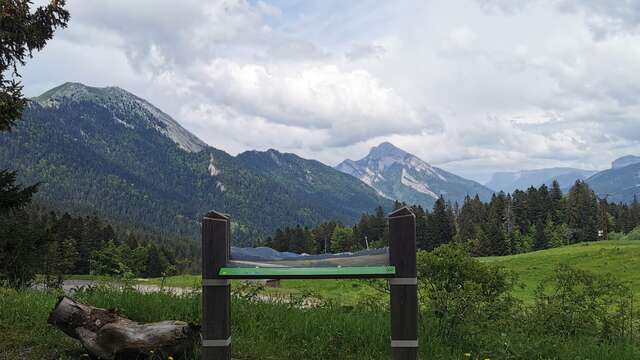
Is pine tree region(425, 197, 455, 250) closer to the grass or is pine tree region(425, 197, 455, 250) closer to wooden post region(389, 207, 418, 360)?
the grass

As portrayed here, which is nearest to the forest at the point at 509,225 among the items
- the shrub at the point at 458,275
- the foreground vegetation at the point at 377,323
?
the shrub at the point at 458,275

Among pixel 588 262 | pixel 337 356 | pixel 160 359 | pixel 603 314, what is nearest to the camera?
pixel 160 359

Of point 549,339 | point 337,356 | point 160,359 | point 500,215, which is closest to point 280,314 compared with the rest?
point 337,356

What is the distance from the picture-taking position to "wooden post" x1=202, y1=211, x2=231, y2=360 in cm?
686

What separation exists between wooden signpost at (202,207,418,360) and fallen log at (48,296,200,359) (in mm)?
494

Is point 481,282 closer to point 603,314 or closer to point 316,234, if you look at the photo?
point 603,314

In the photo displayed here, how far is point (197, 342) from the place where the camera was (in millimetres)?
7359

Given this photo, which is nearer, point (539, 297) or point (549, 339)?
point (549, 339)

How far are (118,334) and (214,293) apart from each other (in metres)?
1.38

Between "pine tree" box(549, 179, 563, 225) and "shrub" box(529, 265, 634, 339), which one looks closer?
"shrub" box(529, 265, 634, 339)

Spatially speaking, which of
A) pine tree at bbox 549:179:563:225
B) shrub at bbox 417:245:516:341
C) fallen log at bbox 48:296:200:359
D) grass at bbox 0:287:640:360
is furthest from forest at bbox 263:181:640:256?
fallen log at bbox 48:296:200:359

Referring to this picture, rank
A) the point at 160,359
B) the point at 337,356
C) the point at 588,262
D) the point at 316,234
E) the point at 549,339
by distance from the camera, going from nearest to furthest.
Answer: the point at 160,359 < the point at 337,356 < the point at 549,339 < the point at 588,262 < the point at 316,234

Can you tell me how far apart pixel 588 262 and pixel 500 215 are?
68.7 m

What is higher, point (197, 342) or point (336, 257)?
point (336, 257)
